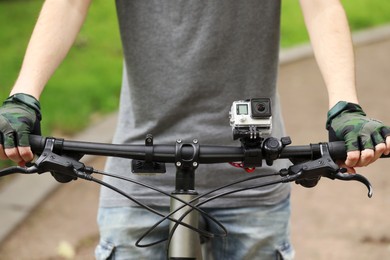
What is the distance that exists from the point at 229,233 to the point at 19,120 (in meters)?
0.99

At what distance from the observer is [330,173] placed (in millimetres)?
2049

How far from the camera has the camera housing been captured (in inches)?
79.0

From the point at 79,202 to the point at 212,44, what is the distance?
3580 millimetres

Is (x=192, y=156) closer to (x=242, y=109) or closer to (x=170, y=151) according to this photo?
(x=170, y=151)

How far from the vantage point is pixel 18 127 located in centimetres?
202

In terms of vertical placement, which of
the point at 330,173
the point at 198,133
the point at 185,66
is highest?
the point at 185,66

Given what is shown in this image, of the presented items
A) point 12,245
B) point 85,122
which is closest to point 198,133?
point 12,245

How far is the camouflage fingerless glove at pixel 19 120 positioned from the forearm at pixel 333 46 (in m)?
0.84

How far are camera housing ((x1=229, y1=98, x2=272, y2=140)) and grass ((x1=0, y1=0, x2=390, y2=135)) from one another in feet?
16.4

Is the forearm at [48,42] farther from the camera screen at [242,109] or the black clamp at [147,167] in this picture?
the camera screen at [242,109]

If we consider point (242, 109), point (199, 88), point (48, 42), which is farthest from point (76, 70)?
point (242, 109)

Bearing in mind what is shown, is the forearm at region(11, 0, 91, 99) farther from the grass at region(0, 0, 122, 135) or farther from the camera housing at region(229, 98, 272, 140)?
the grass at region(0, 0, 122, 135)

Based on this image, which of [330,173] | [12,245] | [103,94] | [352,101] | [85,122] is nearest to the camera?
[330,173]

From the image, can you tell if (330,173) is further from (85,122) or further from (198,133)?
(85,122)
